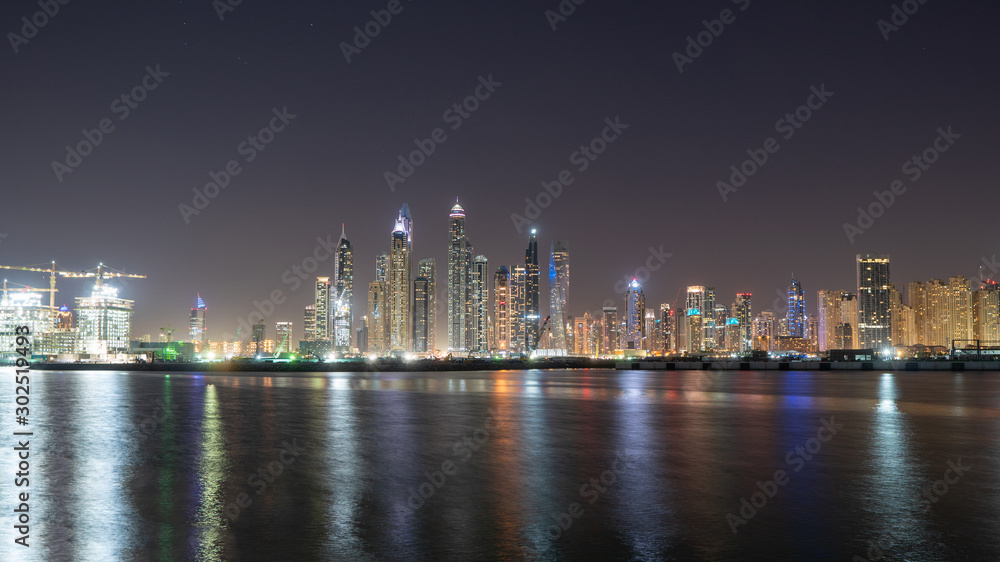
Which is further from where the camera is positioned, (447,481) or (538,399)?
(538,399)

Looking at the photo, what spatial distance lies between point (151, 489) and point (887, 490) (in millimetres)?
16482

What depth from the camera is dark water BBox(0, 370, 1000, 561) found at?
11.0 meters

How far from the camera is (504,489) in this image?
15.8 meters

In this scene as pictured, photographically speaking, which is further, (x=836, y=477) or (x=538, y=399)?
(x=538, y=399)

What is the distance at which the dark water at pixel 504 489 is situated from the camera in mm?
11008

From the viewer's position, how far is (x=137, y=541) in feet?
36.7

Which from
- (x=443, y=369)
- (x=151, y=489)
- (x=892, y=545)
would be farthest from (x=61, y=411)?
(x=443, y=369)

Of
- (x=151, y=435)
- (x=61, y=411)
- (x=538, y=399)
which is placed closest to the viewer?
(x=151, y=435)

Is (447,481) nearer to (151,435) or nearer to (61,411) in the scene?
(151,435)

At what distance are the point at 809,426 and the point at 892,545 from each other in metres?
19.9

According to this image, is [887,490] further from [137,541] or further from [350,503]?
[137,541]

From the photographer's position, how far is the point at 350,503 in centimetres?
1414

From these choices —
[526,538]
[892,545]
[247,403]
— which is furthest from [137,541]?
[247,403]

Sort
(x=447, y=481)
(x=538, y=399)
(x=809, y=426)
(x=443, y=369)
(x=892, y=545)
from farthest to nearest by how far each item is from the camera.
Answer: (x=443, y=369), (x=538, y=399), (x=809, y=426), (x=447, y=481), (x=892, y=545)
